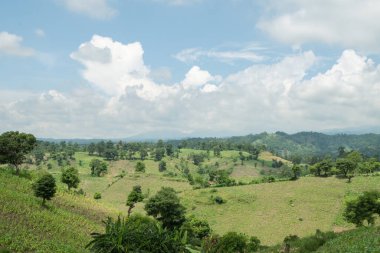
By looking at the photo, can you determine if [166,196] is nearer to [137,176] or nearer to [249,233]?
[249,233]

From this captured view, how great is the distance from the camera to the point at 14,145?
300ft

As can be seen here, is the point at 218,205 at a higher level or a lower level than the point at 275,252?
lower

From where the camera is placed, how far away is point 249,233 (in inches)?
3452

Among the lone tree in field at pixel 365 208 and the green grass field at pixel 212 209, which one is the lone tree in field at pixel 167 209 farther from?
the lone tree in field at pixel 365 208

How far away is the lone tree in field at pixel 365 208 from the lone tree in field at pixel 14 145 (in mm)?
73813

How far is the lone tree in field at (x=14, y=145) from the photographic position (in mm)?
91375

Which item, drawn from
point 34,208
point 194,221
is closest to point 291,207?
point 194,221

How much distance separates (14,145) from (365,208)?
3041 inches

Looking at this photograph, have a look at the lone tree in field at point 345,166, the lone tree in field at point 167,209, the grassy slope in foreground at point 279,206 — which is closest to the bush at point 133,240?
the lone tree in field at point 167,209

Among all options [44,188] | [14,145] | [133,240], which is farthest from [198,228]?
[133,240]

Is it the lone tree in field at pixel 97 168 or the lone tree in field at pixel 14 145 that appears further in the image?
the lone tree in field at pixel 97 168

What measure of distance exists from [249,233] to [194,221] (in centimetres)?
1527

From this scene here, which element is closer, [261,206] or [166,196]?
[166,196]

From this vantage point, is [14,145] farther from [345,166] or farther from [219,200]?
[345,166]
